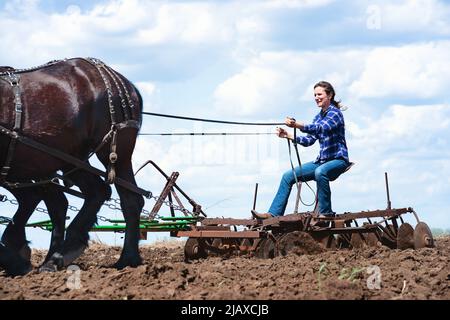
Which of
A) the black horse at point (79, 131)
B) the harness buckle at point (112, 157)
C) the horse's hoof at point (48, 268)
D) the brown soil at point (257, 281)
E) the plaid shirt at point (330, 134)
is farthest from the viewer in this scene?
the plaid shirt at point (330, 134)

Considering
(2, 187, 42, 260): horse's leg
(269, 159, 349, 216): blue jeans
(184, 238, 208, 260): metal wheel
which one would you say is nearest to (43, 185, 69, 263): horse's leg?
(2, 187, 42, 260): horse's leg

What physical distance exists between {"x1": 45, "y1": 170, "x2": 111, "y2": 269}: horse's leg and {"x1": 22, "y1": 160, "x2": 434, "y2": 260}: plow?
974 mm

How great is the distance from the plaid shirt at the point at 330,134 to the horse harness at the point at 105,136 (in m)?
2.13

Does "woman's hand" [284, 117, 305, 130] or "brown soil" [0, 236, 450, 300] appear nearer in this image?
"brown soil" [0, 236, 450, 300]

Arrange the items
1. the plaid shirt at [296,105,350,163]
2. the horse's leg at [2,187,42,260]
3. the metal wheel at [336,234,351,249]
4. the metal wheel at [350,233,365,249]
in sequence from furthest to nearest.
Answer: the metal wheel at [336,234,351,249], the metal wheel at [350,233,365,249], the plaid shirt at [296,105,350,163], the horse's leg at [2,187,42,260]

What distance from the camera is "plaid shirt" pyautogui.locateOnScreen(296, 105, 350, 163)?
1058cm

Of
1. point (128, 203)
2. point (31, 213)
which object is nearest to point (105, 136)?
point (128, 203)

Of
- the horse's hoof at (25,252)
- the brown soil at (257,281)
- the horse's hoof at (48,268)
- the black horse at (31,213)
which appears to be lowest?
the brown soil at (257,281)

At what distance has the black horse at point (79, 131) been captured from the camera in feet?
29.8

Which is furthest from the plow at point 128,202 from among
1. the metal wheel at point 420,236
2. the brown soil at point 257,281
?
the brown soil at point 257,281

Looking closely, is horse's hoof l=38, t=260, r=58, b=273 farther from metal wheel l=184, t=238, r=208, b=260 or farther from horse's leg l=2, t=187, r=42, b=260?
metal wheel l=184, t=238, r=208, b=260

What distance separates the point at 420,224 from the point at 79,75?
14.1ft

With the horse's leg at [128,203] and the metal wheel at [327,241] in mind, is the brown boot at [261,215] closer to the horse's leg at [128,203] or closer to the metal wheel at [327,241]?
the metal wheel at [327,241]
